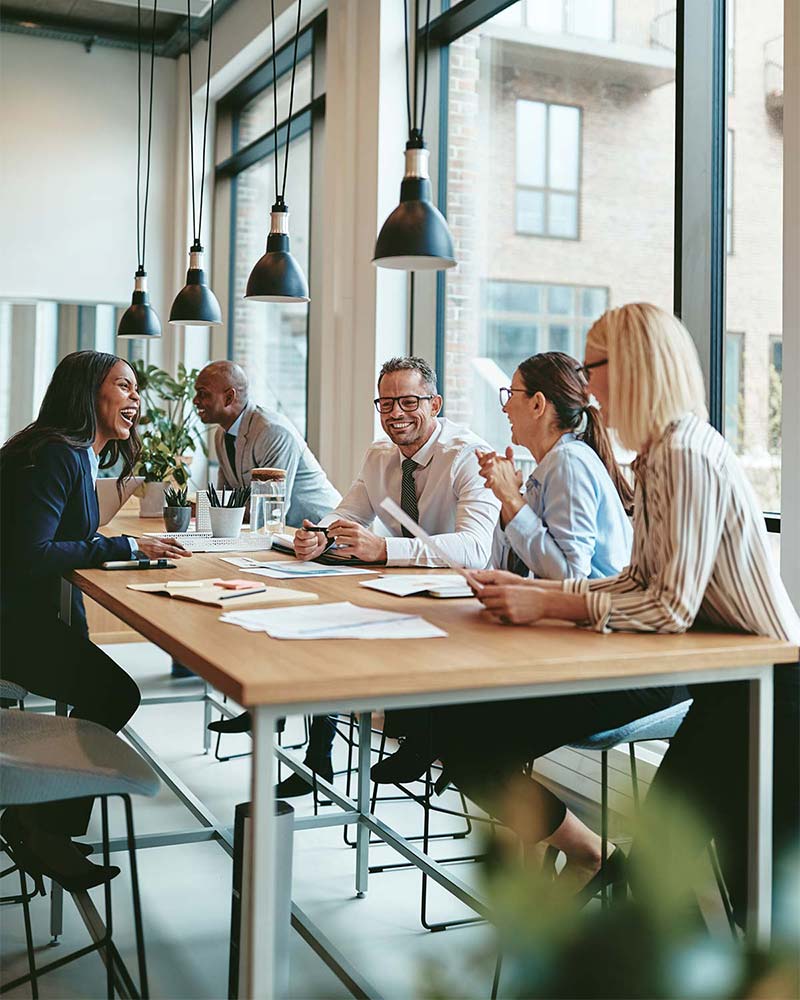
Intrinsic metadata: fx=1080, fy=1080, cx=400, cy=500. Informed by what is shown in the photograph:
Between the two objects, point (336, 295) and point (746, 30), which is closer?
point (746, 30)

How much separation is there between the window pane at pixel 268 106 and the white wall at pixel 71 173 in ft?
2.35

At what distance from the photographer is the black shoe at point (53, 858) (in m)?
2.28

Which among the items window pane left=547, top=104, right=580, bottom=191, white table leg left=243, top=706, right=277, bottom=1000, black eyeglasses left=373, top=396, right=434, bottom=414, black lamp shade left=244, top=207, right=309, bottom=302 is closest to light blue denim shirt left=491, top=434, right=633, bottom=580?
black eyeglasses left=373, top=396, right=434, bottom=414

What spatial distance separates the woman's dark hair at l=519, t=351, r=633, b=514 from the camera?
2.60 metres

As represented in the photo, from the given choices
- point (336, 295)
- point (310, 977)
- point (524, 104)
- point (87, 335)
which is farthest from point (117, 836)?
point (87, 335)

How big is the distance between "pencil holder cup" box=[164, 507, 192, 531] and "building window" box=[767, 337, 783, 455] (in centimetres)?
185

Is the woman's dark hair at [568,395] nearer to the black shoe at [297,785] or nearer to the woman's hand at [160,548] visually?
the woman's hand at [160,548]

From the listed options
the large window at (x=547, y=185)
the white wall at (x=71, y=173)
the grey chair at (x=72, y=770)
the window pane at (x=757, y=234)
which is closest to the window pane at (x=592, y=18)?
the large window at (x=547, y=185)

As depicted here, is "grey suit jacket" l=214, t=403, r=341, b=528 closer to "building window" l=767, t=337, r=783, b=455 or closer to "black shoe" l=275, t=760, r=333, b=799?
Answer: "black shoe" l=275, t=760, r=333, b=799

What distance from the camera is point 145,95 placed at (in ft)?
26.1

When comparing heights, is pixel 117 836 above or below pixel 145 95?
below

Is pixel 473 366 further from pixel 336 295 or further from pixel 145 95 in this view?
pixel 145 95

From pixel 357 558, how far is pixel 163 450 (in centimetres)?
173

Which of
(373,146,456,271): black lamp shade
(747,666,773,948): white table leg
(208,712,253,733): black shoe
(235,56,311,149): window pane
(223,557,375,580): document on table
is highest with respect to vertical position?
(235,56,311,149): window pane
